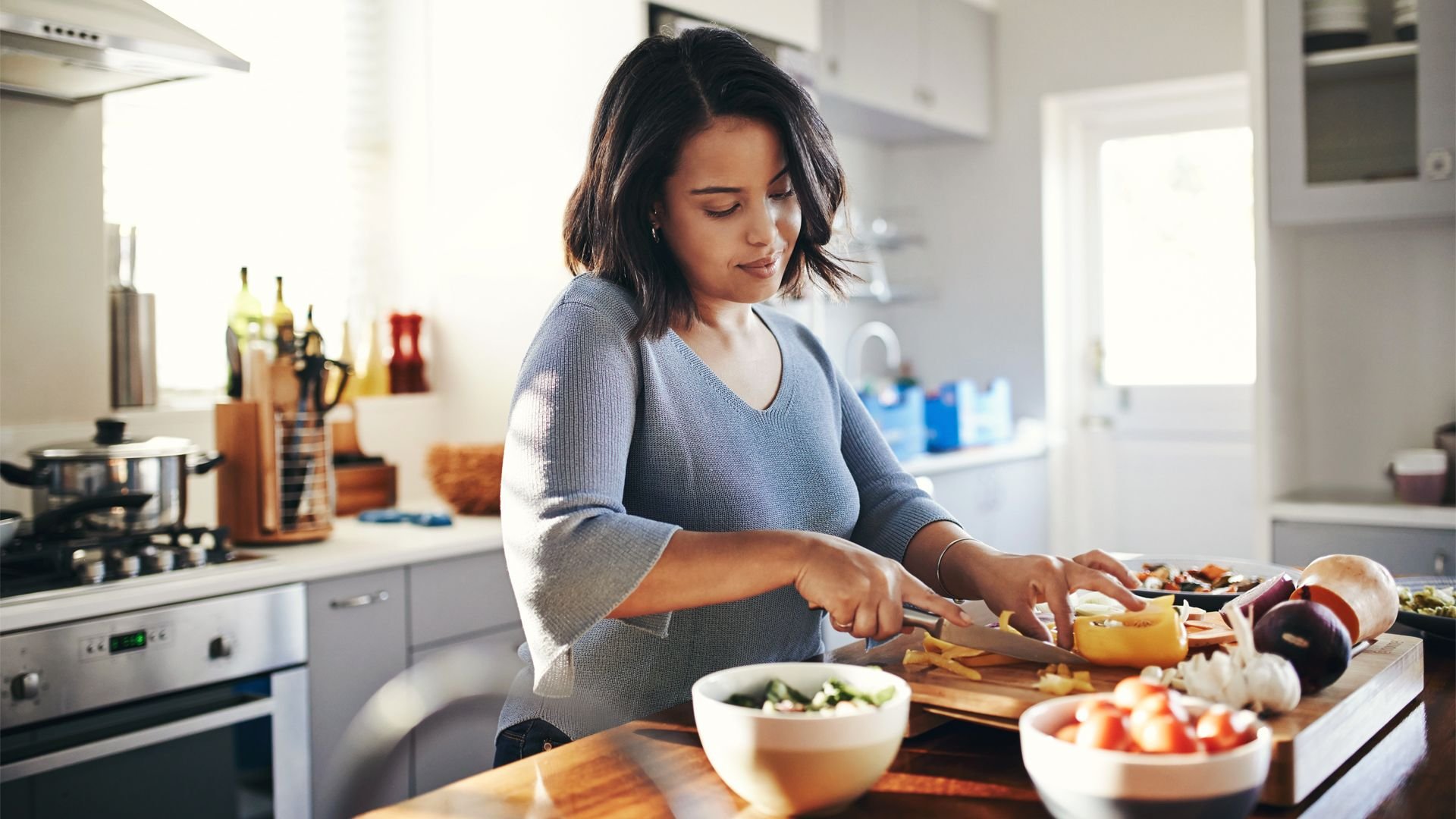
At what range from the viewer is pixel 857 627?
3.46 feet

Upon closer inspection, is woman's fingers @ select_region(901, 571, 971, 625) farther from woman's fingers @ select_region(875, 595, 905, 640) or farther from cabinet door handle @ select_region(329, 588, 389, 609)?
cabinet door handle @ select_region(329, 588, 389, 609)

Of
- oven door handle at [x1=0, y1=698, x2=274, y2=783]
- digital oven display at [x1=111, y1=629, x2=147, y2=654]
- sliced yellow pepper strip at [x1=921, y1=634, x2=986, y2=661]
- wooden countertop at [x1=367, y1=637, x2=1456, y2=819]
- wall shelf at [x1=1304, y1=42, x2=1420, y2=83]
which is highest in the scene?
wall shelf at [x1=1304, y1=42, x2=1420, y2=83]

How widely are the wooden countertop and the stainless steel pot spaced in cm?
131

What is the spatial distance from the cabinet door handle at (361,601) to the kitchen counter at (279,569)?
47 millimetres

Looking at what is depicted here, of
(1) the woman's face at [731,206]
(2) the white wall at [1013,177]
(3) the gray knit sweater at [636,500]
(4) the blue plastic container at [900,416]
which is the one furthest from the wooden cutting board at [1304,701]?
(2) the white wall at [1013,177]

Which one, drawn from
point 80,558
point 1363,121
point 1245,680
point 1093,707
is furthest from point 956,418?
point 1093,707

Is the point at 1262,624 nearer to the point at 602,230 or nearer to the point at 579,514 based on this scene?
the point at 579,514

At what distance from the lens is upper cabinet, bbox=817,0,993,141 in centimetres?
384

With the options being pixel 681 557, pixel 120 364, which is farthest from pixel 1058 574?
pixel 120 364

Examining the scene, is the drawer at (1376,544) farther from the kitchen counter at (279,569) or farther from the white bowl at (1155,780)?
the white bowl at (1155,780)

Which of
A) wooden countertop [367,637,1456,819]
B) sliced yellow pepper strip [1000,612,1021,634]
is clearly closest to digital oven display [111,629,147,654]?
wooden countertop [367,637,1456,819]

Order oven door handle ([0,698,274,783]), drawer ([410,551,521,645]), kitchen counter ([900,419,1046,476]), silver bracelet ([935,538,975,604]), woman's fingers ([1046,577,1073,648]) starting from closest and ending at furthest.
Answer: woman's fingers ([1046,577,1073,648]) → silver bracelet ([935,538,975,604]) → oven door handle ([0,698,274,783]) → drawer ([410,551,521,645]) → kitchen counter ([900,419,1046,476])

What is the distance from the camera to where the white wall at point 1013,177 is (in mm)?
4277

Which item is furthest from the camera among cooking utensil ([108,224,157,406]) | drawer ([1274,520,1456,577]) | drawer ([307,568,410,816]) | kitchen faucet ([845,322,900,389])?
kitchen faucet ([845,322,900,389])
